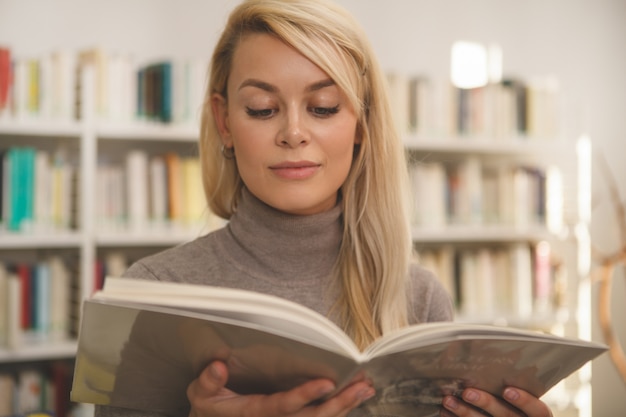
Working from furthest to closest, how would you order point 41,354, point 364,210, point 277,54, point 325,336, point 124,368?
point 41,354
point 364,210
point 277,54
point 124,368
point 325,336

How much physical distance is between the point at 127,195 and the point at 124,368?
2084 millimetres

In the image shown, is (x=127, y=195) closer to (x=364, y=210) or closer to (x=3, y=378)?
(x=3, y=378)

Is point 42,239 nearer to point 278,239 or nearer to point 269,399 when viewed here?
point 278,239

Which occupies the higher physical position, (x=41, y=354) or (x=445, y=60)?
(x=445, y=60)

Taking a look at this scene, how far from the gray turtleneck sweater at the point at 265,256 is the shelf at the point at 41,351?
5.60 feet

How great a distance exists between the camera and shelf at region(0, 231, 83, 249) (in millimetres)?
2662

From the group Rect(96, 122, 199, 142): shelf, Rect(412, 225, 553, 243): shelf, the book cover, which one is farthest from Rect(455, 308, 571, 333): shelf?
the book cover

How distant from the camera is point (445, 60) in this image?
3.99m

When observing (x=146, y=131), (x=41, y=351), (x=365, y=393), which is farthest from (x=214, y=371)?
Answer: (x=146, y=131)

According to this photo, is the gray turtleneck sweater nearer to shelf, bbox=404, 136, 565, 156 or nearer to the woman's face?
the woman's face

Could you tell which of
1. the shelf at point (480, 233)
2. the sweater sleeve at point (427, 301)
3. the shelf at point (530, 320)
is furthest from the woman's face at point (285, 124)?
the shelf at point (530, 320)

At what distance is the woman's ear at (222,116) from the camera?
1.24 meters

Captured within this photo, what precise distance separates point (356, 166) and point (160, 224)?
5.97 feet

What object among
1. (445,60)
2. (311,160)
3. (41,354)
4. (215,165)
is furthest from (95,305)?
(445,60)
